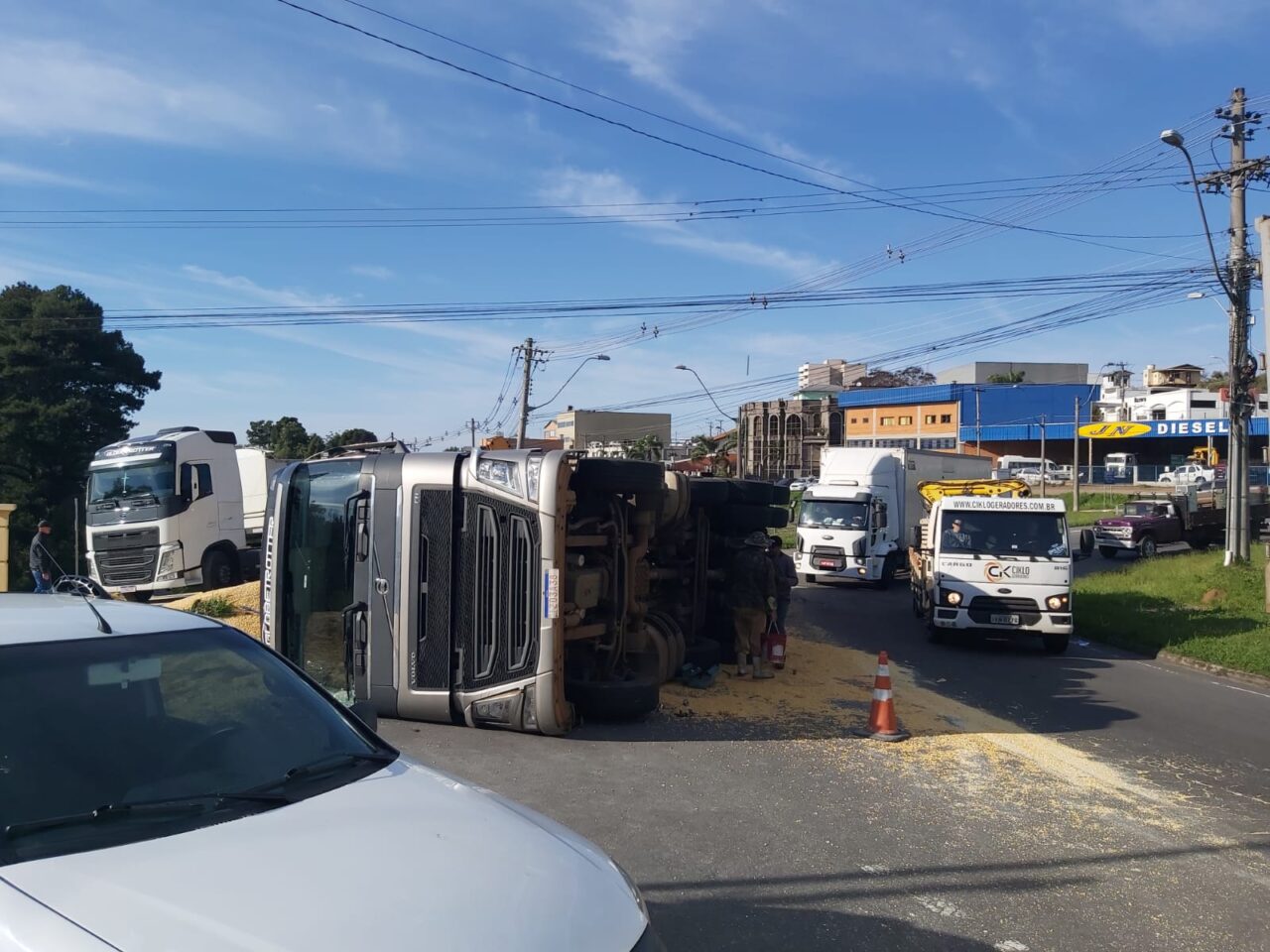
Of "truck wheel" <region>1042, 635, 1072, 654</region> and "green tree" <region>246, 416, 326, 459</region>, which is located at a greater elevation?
"green tree" <region>246, 416, 326, 459</region>

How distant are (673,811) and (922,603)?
13205 mm

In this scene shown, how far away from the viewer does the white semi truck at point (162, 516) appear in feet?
67.6

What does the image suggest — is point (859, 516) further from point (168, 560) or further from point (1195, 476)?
point (1195, 476)

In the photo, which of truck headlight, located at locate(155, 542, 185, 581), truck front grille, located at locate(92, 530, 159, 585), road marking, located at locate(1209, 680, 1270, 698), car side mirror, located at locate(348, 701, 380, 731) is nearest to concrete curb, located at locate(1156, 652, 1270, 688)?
road marking, located at locate(1209, 680, 1270, 698)

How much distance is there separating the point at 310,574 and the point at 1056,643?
11.1 meters

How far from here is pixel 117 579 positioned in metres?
21.0

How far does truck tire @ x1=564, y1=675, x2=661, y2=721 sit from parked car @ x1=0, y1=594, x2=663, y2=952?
4897 mm

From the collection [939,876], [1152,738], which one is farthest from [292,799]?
[1152,738]

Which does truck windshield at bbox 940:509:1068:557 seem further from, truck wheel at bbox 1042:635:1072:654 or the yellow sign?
the yellow sign

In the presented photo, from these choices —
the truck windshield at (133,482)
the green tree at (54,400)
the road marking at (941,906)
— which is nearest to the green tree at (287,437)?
the green tree at (54,400)

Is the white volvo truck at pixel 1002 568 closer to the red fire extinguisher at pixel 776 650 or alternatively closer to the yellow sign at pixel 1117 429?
the red fire extinguisher at pixel 776 650

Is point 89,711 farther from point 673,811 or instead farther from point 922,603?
point 922,603

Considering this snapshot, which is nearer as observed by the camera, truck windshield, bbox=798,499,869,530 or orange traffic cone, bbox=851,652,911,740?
orange traffic cone, bbox=851,652,911,740

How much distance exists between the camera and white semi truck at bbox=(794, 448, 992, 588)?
2497 centimetres
